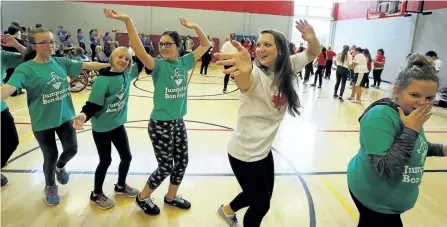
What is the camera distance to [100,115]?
9.19ft

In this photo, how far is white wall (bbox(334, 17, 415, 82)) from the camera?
43.8 ft

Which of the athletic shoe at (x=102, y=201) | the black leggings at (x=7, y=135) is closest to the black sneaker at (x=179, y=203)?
the athletic shoe at (x=102, y=201)

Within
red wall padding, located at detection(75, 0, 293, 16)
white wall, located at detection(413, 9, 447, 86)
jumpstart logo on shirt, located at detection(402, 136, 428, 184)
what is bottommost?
jumpstart logo on shirt, located at detection(402, 136, 428, 184)

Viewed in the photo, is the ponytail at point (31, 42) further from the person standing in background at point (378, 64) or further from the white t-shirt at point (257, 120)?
the person standing in background at point (378, 64)

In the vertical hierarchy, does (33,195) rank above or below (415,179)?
below

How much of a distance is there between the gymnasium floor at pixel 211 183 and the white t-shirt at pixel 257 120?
3.56ft

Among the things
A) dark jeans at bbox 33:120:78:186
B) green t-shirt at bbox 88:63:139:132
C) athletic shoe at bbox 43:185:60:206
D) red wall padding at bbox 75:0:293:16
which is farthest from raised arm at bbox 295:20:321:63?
red wall padding at bbox 75:0:293:16

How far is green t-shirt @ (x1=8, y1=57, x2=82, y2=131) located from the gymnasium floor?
2.94ft

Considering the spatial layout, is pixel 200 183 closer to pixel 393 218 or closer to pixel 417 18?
pixel 393 218

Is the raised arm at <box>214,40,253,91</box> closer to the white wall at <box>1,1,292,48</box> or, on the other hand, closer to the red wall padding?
the white wall at <box>1,1,292,48</box>

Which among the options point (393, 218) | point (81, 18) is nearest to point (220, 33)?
point (81, 18)

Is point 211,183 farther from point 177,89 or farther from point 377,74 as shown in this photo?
point 377,74

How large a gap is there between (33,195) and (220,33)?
18.2 meters

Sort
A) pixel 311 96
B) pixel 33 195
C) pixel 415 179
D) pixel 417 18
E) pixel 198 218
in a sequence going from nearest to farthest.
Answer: pixel 415 179 < pixel 198 218 < pixel 33 195 < pixel 311 96 < pixel 417 18
